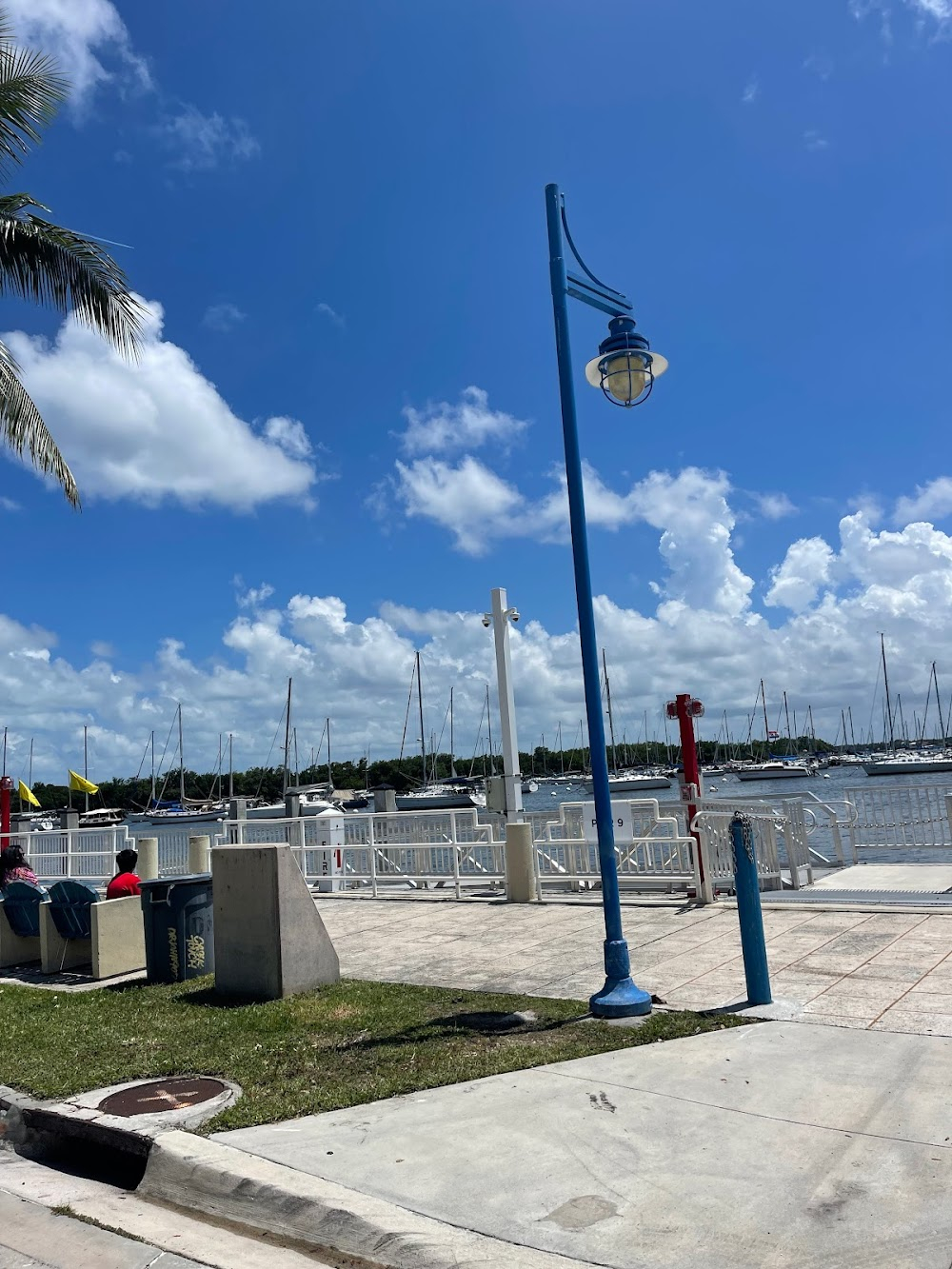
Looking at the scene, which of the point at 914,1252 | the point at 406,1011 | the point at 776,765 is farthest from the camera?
the point at 776,765

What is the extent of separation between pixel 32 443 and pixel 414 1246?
13224 millimetres

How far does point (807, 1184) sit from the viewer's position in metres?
4.22

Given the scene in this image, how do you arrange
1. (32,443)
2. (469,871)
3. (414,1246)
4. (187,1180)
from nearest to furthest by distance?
1. (414,1246)
2. (187,1180)
3. (32,443)
4. (469,871)

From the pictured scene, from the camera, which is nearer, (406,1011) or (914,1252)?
(914,1252)

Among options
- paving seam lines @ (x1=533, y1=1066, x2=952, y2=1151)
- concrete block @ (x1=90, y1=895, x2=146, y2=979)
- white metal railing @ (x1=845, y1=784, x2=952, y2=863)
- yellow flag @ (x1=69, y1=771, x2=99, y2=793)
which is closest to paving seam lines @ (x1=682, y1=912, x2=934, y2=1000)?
paving seam lines @ (x1=533, y1=1066, x2=952, y2=1151)

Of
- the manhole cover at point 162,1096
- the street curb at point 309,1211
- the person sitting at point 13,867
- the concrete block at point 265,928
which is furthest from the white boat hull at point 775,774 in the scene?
the street curb at point 309,1211

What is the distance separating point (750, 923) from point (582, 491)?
3.51 meters

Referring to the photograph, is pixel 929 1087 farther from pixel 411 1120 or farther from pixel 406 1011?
pixel 406 1011

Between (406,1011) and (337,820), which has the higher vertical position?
(337,820)

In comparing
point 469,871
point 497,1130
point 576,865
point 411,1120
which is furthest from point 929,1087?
point 469,871

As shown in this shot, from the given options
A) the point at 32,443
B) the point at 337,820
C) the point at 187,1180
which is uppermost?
the point at 32,443

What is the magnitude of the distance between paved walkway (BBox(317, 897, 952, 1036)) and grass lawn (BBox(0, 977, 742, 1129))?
2.45 feet

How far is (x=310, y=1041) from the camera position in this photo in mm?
7074

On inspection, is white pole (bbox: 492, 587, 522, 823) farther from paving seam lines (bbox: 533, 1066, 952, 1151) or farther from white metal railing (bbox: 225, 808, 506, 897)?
paving seam lines (bbox: 533, 1066, 952, 1151)
